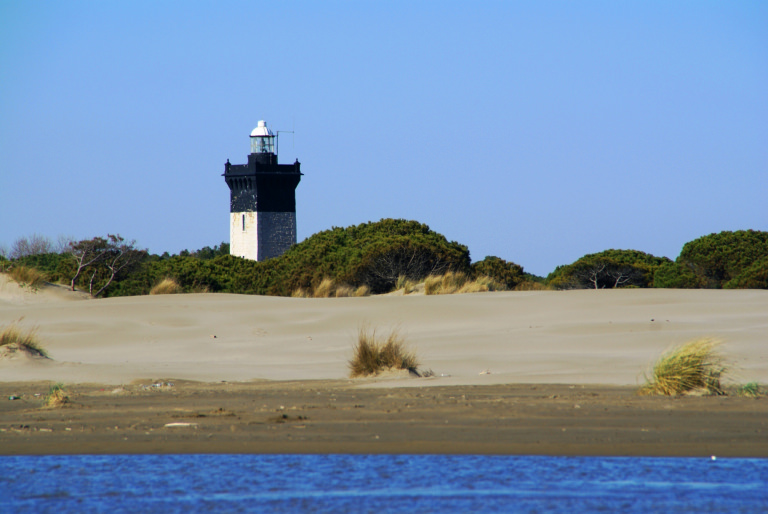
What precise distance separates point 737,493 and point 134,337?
10550 millimetres

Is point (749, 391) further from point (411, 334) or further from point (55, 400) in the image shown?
point (411, 334)

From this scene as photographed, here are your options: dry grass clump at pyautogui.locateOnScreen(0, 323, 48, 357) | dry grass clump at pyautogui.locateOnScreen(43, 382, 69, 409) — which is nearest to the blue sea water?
dry grass clump at pyautogui.locateOnScreen(43, 382, 69, 409)

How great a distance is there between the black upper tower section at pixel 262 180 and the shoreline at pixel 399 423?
135ft

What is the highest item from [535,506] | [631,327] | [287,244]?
[287,244]

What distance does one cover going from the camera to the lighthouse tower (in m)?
49.8

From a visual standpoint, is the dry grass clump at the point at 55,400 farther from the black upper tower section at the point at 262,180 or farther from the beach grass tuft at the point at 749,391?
the black upper tower section at the point at 262,180

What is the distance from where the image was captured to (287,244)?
50.3 metres

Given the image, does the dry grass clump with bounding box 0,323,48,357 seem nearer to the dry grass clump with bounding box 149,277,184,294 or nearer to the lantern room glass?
the dry grass clump with bounding box 149,277,184,294

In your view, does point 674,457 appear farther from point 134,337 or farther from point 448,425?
point 134,337

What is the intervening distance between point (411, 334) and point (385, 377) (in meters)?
3.56

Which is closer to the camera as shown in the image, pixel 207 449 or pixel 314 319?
pixel 207 449

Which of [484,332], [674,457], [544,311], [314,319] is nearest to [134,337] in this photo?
[314,319]

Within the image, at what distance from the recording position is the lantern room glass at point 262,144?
169ft

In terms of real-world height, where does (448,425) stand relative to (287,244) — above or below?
below
